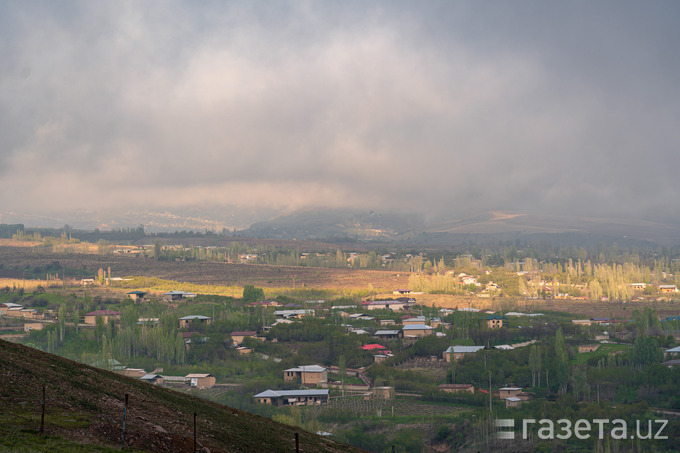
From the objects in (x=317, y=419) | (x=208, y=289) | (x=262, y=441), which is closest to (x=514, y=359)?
(x=317, y=419)

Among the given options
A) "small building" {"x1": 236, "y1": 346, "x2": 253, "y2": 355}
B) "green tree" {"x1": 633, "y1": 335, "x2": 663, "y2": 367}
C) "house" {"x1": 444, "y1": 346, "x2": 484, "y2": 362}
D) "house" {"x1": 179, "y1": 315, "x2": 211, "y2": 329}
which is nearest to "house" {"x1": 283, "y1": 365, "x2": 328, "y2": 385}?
"small building" {"x1": 236, "y1": 346, "x2": 253, "y2": 355}

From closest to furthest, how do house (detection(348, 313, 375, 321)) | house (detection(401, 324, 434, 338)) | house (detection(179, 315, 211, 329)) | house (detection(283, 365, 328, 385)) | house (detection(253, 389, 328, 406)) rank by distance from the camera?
house (detection(253, 389, 328, 406)), house (detection(283, 365, 328, 385)), house (detection(401, 324, 434, 338)), house (detection(179, 315, 211, 329)), house (detection(348, 313, 375, 321))

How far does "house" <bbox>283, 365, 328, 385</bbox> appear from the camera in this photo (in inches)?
2594

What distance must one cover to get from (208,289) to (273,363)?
58829mm

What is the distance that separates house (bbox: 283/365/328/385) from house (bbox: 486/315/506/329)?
2848cm

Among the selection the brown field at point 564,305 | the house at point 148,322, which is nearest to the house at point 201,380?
the house at point 148,322

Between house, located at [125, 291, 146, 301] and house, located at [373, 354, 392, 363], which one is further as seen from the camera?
house, located at [125, 291, 146, 301]

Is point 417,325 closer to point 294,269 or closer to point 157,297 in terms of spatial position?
point 157,297

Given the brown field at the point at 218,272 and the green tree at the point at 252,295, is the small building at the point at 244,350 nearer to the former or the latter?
the green tree at the point at 252,295

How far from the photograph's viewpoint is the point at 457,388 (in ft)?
200

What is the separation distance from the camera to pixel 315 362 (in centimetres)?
7400

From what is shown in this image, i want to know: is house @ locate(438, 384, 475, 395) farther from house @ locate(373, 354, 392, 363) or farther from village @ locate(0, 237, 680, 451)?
house @ locate(373, 354, 392, 363)

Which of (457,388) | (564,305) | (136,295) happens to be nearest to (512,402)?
(457,388)

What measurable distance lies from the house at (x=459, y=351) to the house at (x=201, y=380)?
2262cm
